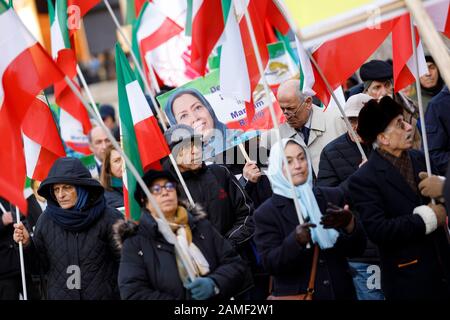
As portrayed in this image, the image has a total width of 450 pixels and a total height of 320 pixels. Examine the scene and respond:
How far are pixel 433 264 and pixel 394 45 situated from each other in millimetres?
1788

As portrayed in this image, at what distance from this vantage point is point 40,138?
8688mm

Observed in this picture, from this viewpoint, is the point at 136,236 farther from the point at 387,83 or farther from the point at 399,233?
the point at 387,83

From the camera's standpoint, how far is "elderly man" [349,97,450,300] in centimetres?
718

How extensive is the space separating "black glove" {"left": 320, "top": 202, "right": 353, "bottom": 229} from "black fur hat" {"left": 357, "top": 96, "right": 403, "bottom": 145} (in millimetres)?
625

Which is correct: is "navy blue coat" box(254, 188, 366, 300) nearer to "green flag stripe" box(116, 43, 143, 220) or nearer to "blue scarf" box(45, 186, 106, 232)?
"green flag stripe" box(116, 43, 143, 220)

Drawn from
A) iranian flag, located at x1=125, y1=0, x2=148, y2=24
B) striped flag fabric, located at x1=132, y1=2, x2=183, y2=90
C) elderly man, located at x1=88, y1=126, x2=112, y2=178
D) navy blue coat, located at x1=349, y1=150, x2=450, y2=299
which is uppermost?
iranian flag, located at x1=125, y1=0, x2=148, y2=24

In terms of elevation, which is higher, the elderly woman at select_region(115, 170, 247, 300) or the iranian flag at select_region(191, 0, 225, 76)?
the iranian flag at select_region(191, 0, 225, 76)

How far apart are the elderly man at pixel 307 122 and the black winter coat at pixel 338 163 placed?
0.43m

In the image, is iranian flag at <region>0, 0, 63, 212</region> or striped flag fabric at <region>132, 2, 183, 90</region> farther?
striped flag fabric at <region>132, 2, 183, 90</region>

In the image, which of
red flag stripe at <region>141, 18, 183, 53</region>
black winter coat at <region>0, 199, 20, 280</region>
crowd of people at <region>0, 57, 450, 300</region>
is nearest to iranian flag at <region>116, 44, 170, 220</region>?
crowd of people at <region>0, 57, 450, 300</region>

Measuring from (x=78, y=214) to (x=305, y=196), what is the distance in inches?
69.2

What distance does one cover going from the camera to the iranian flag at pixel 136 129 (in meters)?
8.42

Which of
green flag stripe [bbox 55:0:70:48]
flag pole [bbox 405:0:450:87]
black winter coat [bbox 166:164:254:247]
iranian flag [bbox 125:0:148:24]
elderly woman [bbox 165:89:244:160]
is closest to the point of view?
flag pole [bbox 405:0:450:87]

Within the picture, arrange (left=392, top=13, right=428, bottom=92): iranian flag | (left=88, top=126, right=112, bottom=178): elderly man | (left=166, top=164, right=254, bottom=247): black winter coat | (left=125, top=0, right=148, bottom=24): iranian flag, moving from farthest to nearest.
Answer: (left=125, top=0, right=148, bottom=24): iranian flag, (left=88, top=126, right=112, bottom=178): elderly man, (left=166, top=164, right=254, bottom=247): black winter coat, (left=392, top=13, right=428, bottom=92): iranian flag
